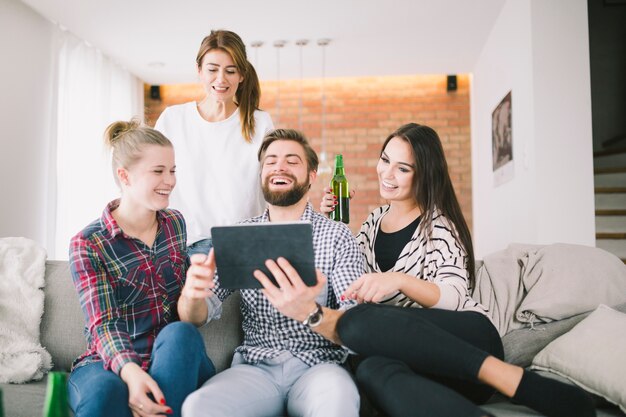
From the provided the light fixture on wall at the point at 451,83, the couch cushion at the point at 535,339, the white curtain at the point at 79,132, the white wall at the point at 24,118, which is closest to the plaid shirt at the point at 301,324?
the couch cushion at the point at 535,339

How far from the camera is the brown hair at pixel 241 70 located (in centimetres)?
227

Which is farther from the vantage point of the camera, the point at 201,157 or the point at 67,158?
the point at 67,158

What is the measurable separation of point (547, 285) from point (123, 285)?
1400 millimetres

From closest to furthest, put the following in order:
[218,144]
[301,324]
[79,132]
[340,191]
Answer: [301,324]
[218,144]
[340,191]
[79,132]

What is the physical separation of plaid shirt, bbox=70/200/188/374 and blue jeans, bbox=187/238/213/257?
0.37 meters

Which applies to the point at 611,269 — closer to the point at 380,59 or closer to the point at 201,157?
the point at 201,157

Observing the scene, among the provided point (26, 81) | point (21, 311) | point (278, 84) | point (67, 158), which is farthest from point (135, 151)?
point (278, 84)

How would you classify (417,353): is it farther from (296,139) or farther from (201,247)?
(201,247)

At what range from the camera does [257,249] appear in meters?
1.37

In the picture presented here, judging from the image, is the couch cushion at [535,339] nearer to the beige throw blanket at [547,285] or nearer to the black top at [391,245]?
the beige throw blanket at [547,285]

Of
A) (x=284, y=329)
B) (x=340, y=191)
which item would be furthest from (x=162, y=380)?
(x=340, y=191)

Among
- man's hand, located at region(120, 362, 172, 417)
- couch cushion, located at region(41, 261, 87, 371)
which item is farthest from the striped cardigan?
couch cushion, located at region(41, 261, 87, 371)

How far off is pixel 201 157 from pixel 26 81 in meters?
2.70

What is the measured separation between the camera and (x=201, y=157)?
232 centimetres
